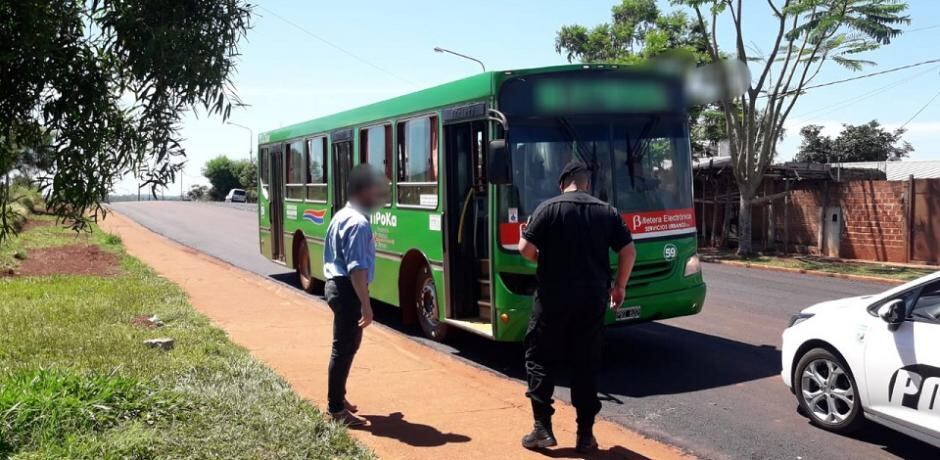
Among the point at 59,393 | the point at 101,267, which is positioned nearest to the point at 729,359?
the point at 59,393

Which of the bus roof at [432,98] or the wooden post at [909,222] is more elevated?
the bus roof at [432,98]

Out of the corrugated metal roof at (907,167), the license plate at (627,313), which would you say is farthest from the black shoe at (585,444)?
the corrugated metal roof at (907,167)

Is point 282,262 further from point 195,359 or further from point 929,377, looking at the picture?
point 929,377

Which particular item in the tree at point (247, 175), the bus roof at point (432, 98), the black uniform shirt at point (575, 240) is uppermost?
the tree at point (247, 175)

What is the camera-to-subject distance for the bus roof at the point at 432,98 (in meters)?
8.02

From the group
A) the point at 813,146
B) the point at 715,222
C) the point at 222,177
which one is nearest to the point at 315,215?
the point at 715,222

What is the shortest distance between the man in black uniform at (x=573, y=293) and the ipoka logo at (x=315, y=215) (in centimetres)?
766

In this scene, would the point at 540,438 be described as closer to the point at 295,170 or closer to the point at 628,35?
the point at 295,170

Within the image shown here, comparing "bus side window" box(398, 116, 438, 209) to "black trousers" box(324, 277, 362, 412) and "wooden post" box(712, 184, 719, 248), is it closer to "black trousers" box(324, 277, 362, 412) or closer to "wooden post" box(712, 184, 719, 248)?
"black trousers" box(324, 277, 362, 412)

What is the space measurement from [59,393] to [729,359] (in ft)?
20.5

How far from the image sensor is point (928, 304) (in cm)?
575

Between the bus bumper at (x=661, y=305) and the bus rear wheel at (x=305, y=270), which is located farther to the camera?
the bus rear wheel at (x=305, y=270)

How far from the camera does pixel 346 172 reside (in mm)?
11852

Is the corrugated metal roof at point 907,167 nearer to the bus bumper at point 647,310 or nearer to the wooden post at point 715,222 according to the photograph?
the wooden post at point 715,222
